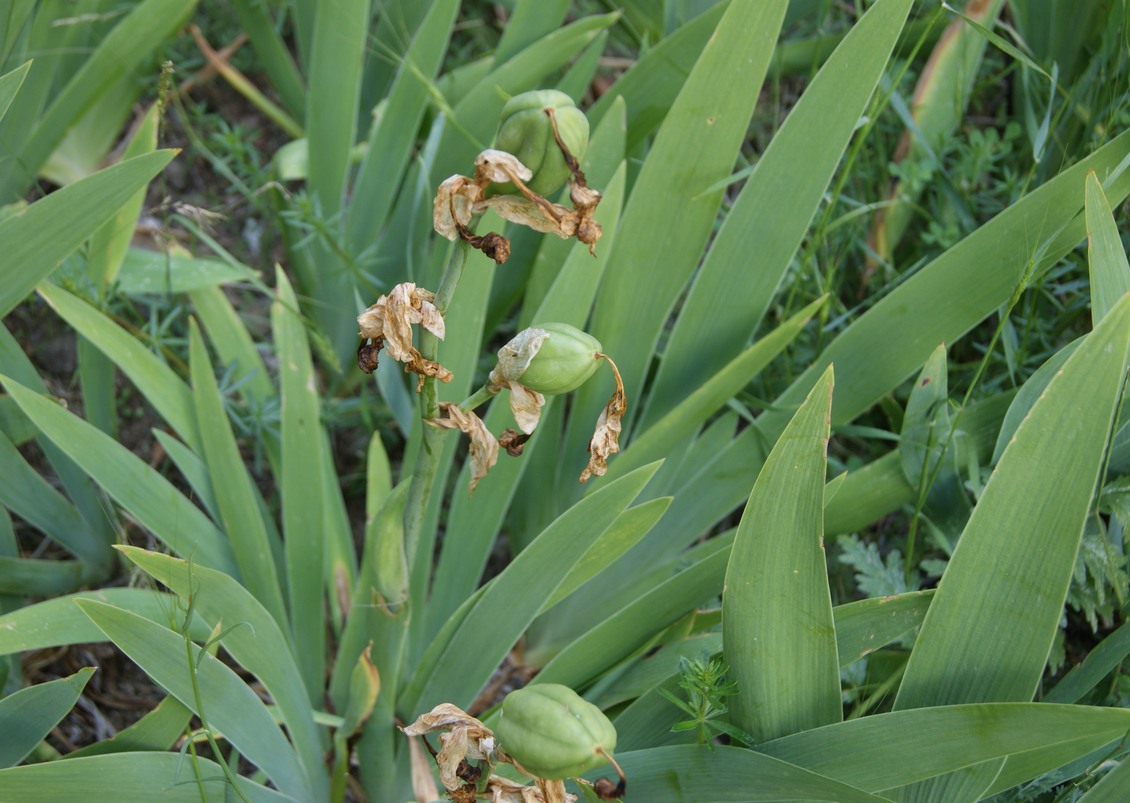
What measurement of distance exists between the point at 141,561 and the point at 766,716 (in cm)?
52

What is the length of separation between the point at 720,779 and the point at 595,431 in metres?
0.29

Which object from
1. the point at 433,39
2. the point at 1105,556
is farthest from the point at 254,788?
the point at 433,39

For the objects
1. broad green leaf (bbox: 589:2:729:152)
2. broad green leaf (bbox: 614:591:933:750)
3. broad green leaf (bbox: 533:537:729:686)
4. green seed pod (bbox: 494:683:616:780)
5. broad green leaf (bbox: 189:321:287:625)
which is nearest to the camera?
green seed pod (bbox: 494:683:616:780)

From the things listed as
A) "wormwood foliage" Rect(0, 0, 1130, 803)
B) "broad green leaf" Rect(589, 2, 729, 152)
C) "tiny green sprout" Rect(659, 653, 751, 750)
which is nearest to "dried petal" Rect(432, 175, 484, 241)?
"wormwood foliage" Rect(0, 0, 1130, 803)

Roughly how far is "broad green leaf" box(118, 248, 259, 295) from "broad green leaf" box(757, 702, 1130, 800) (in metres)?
0.84

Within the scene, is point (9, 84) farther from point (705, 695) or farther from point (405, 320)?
point (705, 695)

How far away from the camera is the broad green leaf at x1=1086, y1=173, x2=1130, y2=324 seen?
2.59 feet

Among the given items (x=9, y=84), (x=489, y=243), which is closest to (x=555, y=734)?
(x=489, y=243)

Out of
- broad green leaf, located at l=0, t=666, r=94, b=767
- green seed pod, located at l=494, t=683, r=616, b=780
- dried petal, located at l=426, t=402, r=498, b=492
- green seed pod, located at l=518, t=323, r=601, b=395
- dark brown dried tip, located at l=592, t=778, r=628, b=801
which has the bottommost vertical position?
broad green leaf, located at l=0, t=666, r=94, b=767

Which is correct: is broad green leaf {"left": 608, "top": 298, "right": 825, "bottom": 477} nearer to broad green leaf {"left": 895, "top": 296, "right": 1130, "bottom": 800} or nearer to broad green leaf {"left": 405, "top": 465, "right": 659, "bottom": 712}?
broad green leaf {"left": 405, "top": 465, "right": 659, "bottom": 712}

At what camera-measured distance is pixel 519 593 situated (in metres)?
0.84

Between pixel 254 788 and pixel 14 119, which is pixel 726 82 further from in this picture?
pixel 14 119

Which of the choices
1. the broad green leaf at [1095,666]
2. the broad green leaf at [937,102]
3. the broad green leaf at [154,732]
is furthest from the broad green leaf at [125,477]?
the broad green leaf at [937,102]

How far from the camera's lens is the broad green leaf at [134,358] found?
96 cm
